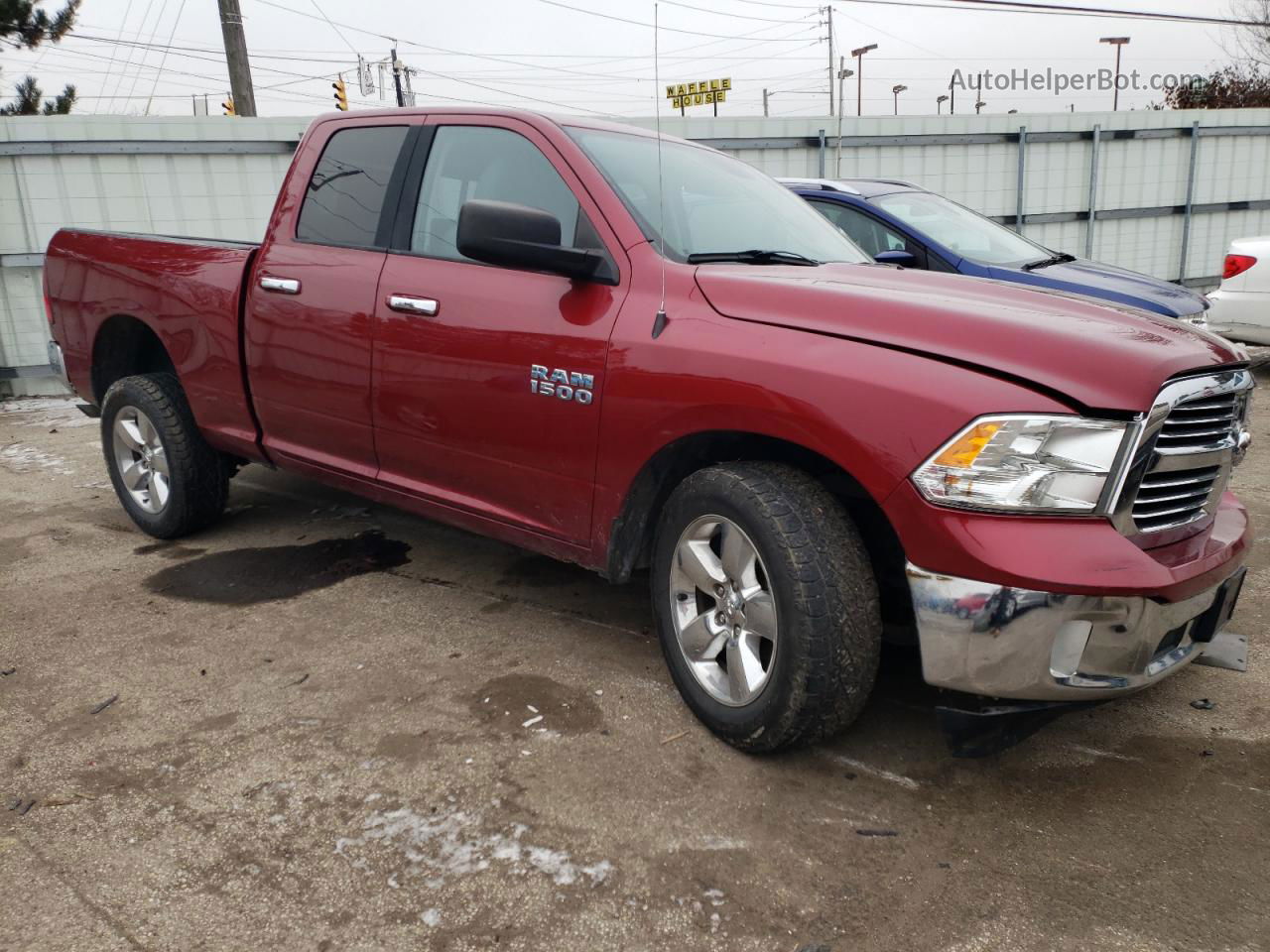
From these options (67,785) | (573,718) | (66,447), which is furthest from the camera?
(66,447)

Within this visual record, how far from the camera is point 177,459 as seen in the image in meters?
4.54

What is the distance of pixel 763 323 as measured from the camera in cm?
265

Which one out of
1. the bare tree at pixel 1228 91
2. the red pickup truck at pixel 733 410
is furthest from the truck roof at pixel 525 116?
the bare tree at pixel 1228 91

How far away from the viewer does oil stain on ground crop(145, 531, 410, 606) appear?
4.12 metres

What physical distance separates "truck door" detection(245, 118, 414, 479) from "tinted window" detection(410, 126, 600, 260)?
18cm

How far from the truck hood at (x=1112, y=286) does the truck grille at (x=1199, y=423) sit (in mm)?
3518

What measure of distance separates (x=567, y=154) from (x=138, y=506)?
298 cm

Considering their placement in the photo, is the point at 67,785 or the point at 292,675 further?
the point at 292,675

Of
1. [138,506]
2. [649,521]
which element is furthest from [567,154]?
[138,506]

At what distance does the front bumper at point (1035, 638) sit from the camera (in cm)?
225

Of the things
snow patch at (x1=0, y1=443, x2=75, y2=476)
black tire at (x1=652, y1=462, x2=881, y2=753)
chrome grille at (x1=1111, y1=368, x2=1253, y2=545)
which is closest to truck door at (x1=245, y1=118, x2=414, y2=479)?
black tire at (x1=652, y1=462, x2=881, y2=753)

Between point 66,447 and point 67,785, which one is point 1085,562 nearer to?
point 67,785

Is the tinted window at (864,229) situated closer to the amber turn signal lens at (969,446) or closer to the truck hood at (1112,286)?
the truck hood at (1112,286)

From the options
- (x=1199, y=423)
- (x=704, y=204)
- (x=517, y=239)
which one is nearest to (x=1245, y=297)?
(x=704, y=204)
